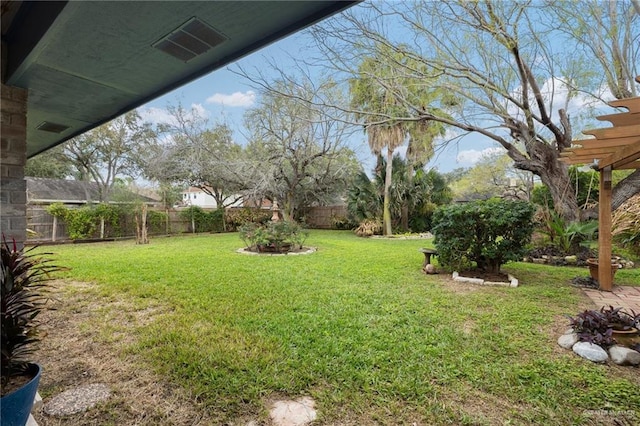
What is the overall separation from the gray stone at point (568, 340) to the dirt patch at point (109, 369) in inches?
114

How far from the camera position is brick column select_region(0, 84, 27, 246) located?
101 inches

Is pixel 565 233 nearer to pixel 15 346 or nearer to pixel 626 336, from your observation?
pixel 626 336

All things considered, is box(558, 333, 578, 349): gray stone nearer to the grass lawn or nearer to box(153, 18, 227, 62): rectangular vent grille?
the grass lawn

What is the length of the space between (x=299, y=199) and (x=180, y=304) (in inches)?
490

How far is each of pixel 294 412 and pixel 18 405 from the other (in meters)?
1.40

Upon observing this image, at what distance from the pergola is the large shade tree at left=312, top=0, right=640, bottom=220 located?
222 centimetres

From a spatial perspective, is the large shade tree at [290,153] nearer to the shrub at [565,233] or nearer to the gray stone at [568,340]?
the shrub at [565,233]

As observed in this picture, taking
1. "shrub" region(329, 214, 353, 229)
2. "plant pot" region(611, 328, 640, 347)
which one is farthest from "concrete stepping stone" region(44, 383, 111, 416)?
"shrub" region(329, 214, 353, 229)

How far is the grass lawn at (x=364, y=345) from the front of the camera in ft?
6.26

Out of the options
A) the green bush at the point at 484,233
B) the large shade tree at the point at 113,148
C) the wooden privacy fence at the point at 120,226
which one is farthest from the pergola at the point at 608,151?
the large shade tree at the point at 113,148

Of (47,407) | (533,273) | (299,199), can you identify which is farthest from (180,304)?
(299,199)

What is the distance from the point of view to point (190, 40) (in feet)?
7.31

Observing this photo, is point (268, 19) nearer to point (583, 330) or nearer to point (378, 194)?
point (583, 330)

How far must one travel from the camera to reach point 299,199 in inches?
635
